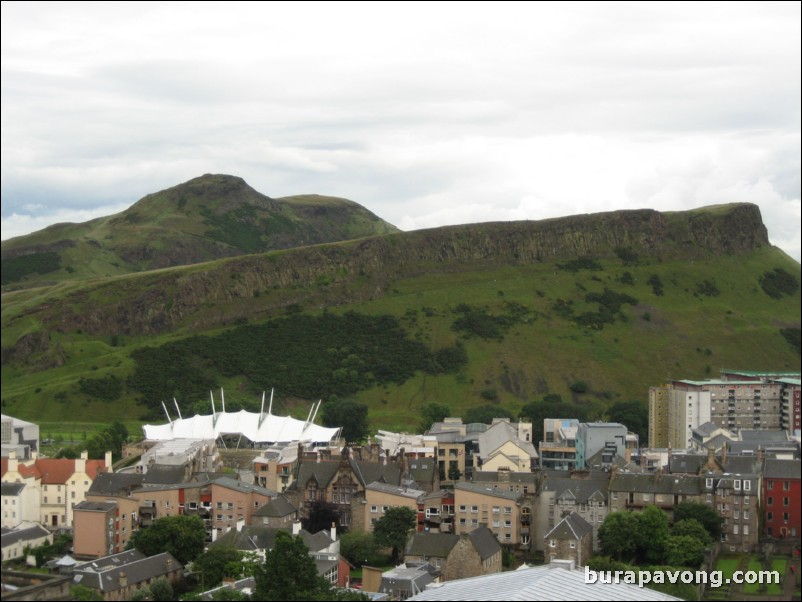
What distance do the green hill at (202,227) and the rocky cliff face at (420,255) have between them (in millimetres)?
9074

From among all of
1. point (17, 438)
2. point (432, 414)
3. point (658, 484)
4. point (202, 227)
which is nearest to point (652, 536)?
point (658, 484)

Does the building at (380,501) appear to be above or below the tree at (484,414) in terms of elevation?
below

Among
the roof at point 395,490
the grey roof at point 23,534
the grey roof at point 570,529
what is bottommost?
the grey roof at point 570,529

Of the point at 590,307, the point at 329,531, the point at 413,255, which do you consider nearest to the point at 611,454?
the point at 329,531

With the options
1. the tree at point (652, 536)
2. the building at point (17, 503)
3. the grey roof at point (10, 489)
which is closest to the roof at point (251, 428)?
the tree at point (652, 536)

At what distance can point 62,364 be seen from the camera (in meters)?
35.8

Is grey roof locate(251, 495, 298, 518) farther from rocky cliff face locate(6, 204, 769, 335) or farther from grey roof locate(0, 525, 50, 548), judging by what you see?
rocky cliff face locate(6, 204, 769, 335)

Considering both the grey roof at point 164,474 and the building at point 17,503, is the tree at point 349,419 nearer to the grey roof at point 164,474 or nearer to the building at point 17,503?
the grey roof at point 164,474

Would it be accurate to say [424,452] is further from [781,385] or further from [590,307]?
[590,307]

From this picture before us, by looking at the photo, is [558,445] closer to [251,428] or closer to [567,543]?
[251,428]

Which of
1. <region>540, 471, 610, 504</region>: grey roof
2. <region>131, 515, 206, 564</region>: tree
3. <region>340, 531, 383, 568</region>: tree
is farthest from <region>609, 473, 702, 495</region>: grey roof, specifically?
<region>131, 515, 206, 564</region>: tree

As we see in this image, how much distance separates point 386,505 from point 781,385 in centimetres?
3507

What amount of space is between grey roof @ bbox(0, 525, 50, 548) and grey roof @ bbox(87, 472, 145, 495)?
769cm

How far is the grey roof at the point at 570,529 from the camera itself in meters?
39.6
